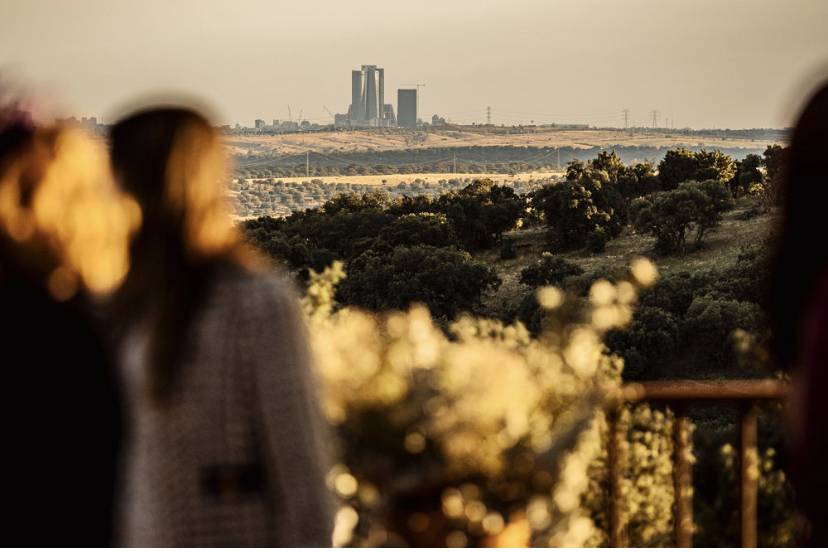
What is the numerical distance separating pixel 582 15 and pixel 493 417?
17.4m

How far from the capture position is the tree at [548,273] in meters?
31.3

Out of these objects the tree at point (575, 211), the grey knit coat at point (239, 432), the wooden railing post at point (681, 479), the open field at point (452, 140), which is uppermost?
the open field at point (452, 140)

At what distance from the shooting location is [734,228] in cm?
3556

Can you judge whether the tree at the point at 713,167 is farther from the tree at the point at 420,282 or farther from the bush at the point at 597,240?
the tree at the point at 420,282

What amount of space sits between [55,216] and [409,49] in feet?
93.3

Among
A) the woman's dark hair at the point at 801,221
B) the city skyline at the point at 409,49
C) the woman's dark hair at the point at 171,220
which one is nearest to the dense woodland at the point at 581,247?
the city skyline at the point at 409,49

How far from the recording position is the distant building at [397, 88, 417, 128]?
8188 centimetres

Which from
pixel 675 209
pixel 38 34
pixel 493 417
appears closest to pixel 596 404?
pixel 493 417

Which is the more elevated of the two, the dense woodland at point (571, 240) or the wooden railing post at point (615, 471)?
the wooden railing post at point (615, 471)

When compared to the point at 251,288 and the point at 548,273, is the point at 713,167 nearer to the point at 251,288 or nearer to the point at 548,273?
the point at 548,273

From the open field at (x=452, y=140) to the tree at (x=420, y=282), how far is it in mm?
32379

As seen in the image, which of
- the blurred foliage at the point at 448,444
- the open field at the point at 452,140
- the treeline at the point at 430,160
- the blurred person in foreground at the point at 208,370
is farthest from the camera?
the open field at the point at 452,140

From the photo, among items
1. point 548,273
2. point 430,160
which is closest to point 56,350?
point 548,273

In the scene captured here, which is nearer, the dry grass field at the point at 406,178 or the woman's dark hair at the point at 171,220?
the woman's dark hair at the point at 171,220
